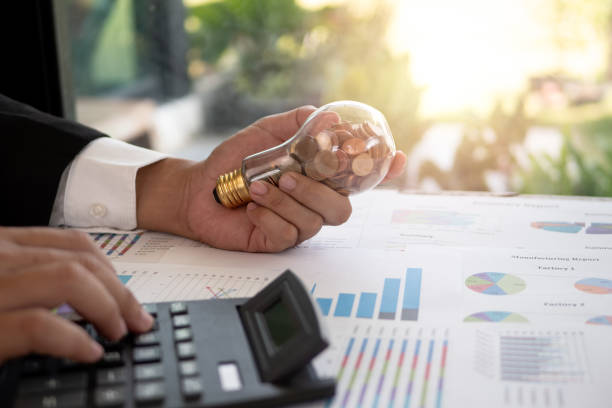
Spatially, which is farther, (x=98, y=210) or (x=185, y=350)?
(x=98, y=210)

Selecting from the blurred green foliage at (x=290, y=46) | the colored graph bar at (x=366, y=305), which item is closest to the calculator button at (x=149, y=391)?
the colored graph bar at (x=366, y=305)

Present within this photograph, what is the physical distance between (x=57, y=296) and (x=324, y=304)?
0.25 meters

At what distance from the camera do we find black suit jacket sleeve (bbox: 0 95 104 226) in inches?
30.8

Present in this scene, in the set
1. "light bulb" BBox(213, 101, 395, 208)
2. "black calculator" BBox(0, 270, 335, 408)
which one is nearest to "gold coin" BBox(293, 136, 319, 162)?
"light bulb" BBox(213, 101, 395, 208)

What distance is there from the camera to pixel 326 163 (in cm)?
71

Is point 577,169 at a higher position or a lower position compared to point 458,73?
lower

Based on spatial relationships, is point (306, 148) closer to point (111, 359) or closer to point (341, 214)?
point (341, 214)

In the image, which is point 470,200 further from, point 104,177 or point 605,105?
point 605,105

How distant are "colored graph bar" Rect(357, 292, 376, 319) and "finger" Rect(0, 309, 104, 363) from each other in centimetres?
26

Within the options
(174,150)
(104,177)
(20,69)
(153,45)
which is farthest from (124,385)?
(174,150)

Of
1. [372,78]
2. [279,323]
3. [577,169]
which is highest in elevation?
[279,323]

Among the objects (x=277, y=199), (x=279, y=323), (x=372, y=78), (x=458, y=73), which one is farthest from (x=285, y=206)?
(x=458, y=73)

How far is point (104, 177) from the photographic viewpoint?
0.84m

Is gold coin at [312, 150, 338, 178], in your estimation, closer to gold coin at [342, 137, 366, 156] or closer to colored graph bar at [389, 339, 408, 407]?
gold coin at [342, 137, 366, 156]
